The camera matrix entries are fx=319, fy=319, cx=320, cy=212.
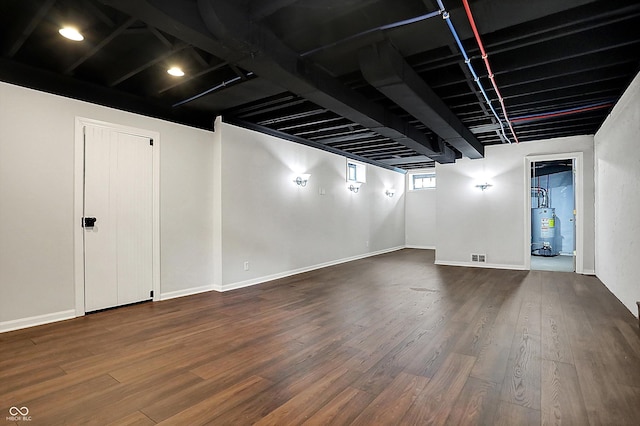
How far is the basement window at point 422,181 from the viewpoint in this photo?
1033 cm

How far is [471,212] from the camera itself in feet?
23.3

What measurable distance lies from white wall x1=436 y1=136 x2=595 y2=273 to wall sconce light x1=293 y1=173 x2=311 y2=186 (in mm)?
3309

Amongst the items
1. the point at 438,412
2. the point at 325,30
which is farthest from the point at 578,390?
the point at 325,30

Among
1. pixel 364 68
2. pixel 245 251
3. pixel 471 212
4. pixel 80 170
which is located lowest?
pixel 245 251

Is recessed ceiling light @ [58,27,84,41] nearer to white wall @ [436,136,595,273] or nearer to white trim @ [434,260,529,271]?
white wall @ [436,136,595,273]

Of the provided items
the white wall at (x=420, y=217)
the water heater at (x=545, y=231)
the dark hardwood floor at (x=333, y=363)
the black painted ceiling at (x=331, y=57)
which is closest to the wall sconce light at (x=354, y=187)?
the black painted ceiling at (x=331, y=57)

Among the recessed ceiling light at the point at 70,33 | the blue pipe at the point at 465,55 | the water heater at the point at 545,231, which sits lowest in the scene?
the water heater at the point at 545,231

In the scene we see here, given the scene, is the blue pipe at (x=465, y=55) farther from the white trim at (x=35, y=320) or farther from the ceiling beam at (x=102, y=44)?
the white trim at (x=35, y=320)

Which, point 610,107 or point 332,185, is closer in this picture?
point 610,107

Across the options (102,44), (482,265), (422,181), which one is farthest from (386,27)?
(422,181)

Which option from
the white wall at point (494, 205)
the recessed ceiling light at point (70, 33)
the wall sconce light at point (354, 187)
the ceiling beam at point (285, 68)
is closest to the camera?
the ceiling beam at point (285, 68)

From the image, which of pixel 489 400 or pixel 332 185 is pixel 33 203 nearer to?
pixel 489 400

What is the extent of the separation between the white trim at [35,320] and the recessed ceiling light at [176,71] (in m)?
2.81

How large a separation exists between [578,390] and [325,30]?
3.24 metres
